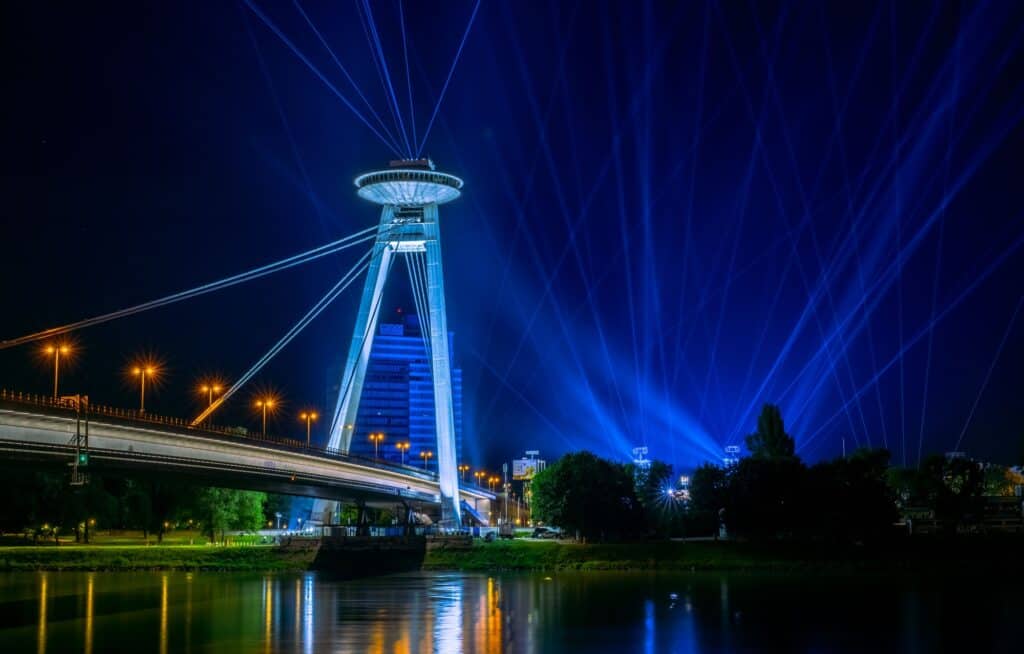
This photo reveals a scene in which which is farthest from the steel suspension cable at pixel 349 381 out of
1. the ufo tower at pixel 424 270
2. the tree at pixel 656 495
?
the tree at pixel 656 495

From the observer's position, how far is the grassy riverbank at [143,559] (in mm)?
88250

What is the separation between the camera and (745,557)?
289 feet

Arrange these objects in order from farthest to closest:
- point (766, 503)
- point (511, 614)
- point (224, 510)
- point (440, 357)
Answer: point (224, 510) → point (440, 357) → point (766, 503) → point (511, 614)

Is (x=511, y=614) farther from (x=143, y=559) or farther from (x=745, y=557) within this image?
(x=143, y=559)

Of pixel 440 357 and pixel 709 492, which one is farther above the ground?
pixel 440 357

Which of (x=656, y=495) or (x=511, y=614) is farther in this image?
(x=656, y=495)

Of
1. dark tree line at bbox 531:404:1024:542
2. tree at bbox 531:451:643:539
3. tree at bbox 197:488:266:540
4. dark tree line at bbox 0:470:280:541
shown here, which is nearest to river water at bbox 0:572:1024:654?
dark tree line at bbox 531:404:1024:542

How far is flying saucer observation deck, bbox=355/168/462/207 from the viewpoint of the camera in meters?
106

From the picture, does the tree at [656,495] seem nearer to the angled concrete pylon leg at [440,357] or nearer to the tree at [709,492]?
the tree at [709,492]

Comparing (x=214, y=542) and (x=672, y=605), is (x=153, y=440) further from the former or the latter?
(x=214, y=542)

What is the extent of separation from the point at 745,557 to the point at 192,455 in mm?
40558

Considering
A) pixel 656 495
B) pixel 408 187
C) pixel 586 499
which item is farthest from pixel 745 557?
pixel 408 187

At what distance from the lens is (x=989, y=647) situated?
46.4 metres

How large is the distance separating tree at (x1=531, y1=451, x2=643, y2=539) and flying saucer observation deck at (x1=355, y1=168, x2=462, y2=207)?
25.5 m
